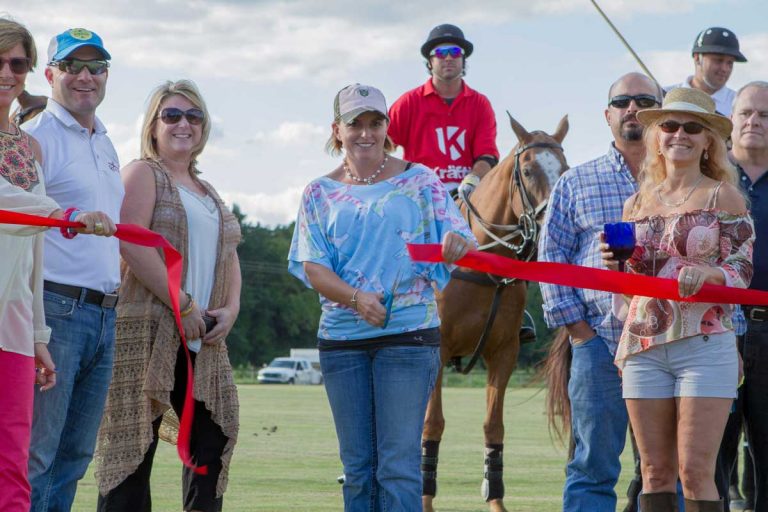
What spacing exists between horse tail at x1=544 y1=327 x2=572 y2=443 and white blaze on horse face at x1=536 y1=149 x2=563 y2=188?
1455 mm

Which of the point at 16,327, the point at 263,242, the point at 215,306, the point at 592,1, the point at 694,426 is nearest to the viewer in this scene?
the point at 16,327

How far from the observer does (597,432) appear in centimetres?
670

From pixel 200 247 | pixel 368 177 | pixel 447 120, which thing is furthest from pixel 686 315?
pixel 447 120

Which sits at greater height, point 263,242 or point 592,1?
point 263,242

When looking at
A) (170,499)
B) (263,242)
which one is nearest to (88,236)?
(170,499)

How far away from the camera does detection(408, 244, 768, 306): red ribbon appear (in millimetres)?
5531

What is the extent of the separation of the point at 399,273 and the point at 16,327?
5.82 ft

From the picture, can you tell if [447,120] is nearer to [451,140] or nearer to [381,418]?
[451,140]

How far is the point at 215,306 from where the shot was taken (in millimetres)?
6535

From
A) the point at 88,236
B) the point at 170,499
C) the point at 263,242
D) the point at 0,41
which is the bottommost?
the point at 170,499

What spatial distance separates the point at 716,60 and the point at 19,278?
20.5 feet

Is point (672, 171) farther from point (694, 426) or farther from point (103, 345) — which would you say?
point (103, 345)

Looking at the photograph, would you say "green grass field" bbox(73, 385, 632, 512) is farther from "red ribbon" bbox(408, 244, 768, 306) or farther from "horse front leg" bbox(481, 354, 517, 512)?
"red ribbon" bbox(408, 244, 768, 306)

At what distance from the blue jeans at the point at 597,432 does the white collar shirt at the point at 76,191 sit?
2.52m
